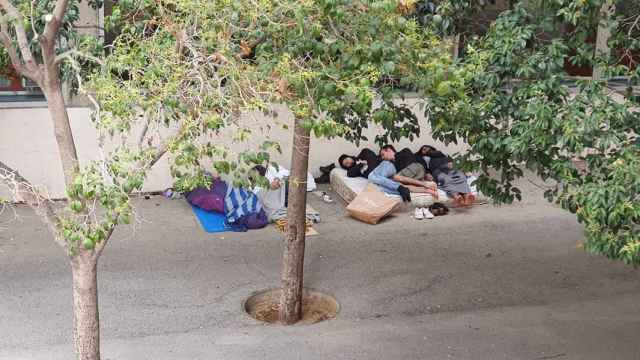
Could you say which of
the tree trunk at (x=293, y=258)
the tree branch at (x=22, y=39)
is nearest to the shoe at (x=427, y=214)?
the tree trunk at (x=293, y=258)

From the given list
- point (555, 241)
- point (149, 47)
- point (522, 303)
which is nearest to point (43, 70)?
point (149, 47)

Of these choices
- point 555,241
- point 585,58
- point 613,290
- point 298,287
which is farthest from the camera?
point 555,241

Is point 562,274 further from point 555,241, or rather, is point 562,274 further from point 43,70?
point 43,70

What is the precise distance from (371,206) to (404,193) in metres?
0.91

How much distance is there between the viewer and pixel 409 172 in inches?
538

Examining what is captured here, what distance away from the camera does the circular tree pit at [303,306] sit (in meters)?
9.55

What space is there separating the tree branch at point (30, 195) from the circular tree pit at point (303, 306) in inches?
131

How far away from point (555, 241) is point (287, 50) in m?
6.61

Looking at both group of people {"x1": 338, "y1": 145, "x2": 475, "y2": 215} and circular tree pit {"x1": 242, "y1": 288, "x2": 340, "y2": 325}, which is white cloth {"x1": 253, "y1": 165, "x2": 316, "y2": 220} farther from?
circular tree pit {"x1": 242, "y1": 288, "x2": 340, "y2": 325}

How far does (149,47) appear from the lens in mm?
6703

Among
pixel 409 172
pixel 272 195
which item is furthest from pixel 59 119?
pixel 409 172

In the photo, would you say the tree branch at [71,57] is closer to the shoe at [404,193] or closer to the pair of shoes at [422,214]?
the pair of shoes at [422,214]

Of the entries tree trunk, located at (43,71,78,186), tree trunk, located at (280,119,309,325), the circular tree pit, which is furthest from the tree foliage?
tree trunk, located at (43,71,78,186)

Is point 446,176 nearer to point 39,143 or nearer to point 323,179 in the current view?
point 323,179
